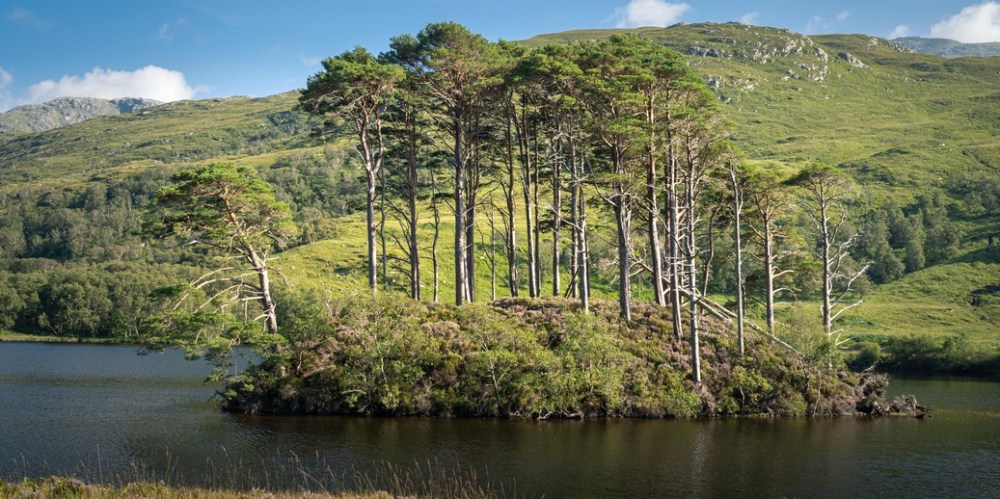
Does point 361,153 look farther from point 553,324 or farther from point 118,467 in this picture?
point 118,467

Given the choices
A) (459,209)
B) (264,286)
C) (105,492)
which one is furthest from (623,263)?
(105,492)

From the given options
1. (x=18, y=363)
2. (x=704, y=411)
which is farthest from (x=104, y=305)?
(x=704, y=411)

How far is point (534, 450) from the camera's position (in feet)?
104

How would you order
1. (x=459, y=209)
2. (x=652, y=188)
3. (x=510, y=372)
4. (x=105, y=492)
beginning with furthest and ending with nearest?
(x=459, y=209) < (x=652, y=188) < (x=510, y=372) < (x=105, y=492)

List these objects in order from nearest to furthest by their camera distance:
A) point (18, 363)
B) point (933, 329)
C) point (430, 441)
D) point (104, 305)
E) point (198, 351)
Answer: point (430, 441)
point (198, 351)
point (18, 363)
point (933, 329)
point (104, 305)

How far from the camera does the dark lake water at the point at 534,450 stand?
2706 centimetres

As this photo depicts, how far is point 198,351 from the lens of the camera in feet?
136

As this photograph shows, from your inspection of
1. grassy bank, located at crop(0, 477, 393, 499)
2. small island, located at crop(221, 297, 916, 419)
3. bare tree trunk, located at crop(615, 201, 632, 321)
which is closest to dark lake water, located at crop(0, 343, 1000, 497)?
small island, located at crop(221, 297, 916, 419)

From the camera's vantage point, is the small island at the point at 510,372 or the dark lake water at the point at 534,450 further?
the small island at the point at 510,372

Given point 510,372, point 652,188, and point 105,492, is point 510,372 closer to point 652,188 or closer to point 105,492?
point 652,188

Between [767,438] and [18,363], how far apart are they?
81.0 m

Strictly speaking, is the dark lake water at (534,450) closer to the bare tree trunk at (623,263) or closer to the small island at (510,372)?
the small island at (510,372)

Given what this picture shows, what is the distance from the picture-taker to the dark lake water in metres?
27.1

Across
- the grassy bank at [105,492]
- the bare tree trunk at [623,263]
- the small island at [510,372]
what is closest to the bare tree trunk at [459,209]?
the small island at [510,372]
